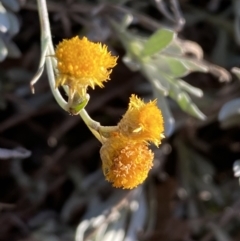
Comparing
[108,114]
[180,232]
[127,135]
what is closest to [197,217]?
[180,232]

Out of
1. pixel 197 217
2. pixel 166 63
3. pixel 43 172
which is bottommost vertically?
pixel 197 217

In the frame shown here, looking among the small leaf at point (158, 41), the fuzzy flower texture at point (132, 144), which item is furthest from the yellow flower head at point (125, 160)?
the small leaf at point (158, 41)

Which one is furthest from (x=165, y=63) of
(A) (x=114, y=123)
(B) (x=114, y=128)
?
(B) (x=114, y=128)

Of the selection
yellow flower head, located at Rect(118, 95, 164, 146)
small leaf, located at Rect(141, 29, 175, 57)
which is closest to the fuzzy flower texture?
yellow flower head, located at Rect(118, 95, 164, 146)

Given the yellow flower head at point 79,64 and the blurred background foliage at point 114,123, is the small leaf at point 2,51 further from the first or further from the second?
the yellow flower head at point 79,64

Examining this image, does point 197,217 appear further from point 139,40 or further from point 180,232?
point 139,40

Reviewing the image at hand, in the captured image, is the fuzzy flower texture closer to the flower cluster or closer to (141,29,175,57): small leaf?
the flower cluster
